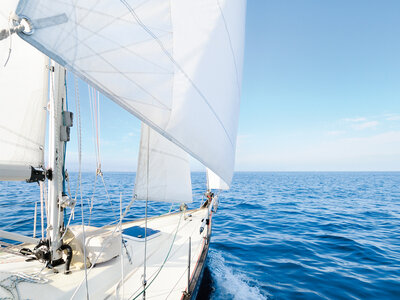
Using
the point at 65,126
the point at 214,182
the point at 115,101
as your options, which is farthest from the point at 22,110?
the point at 214,182

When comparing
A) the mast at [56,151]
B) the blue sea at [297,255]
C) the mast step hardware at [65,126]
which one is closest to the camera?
the mast at [56,151]

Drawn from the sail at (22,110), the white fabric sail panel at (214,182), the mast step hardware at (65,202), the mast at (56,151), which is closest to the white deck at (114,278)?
the mast at (56,151)

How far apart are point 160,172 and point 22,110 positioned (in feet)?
7.19

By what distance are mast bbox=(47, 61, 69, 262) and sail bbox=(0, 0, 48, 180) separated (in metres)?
0.15

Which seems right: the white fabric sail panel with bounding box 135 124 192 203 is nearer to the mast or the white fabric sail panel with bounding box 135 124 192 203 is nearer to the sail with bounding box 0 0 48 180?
the mast

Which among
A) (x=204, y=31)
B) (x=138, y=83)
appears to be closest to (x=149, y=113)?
(x=138, y=83)

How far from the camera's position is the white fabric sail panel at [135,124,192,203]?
3689 mm

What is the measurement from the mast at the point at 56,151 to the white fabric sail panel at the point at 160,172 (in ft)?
4.11

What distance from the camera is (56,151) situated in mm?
2525

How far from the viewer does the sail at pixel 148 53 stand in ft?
3.27

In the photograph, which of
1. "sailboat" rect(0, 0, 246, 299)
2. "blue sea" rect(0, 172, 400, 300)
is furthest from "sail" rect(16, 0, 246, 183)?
"blue sea" rect(0, 172, 400, 300)

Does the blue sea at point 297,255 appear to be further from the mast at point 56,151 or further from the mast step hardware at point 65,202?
the mast at point 56,151

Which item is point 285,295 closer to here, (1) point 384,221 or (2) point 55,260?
(2) point 55,260

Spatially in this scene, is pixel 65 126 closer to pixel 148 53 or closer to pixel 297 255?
pixel 148 53
